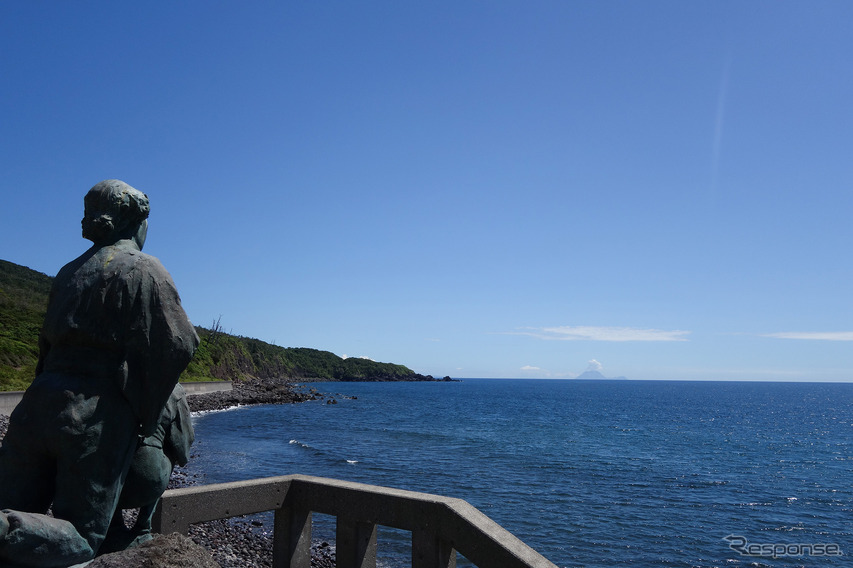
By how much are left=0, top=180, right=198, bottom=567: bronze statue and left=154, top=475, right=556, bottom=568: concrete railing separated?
1270 mm

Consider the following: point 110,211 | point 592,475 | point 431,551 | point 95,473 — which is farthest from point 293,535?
point 592,475

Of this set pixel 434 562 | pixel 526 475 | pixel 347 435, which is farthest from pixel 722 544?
pixel 347 435

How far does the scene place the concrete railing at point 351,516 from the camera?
3.90 metres

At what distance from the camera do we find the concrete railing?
3.90 meters

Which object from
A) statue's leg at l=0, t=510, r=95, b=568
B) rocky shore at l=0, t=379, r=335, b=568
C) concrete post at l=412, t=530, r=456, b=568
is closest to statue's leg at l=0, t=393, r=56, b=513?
statue's leg at l=0, t=510, r=95, b=568

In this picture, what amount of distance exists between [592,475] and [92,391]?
29669 mm

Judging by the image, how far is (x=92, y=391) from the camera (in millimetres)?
3066

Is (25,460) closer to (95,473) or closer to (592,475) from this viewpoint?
(95,473)

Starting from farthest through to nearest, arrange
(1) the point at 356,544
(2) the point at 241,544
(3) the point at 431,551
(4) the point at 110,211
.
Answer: (2) the point at 241,544
(1) the point at 356,544
(3) the point at 431,551
(4) the point at 110,211

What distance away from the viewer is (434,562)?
415 centimetres

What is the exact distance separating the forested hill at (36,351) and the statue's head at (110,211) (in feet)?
103

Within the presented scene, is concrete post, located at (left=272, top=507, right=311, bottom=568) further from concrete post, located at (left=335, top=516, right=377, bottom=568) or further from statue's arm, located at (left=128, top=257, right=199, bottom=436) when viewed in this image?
statue's arm, located at (left=128, top=257, right=199, bottom=436)

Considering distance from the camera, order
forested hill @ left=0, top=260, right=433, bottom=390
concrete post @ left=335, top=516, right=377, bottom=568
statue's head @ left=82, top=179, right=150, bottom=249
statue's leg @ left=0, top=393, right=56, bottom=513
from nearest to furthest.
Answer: statue's leg @ left=0, top=393, right=56, bottom=513 → statue's head @ left=82, top=179, right=150, bottom=249 → concrete post @ left=335, top=516, right=377, bottom=568 → forested hill @ left=0, top=260, right=433, bottom=390

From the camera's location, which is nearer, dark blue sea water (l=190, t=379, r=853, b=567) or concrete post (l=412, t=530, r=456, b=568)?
concrete post (l=412, t=530, r=456, b=568)
